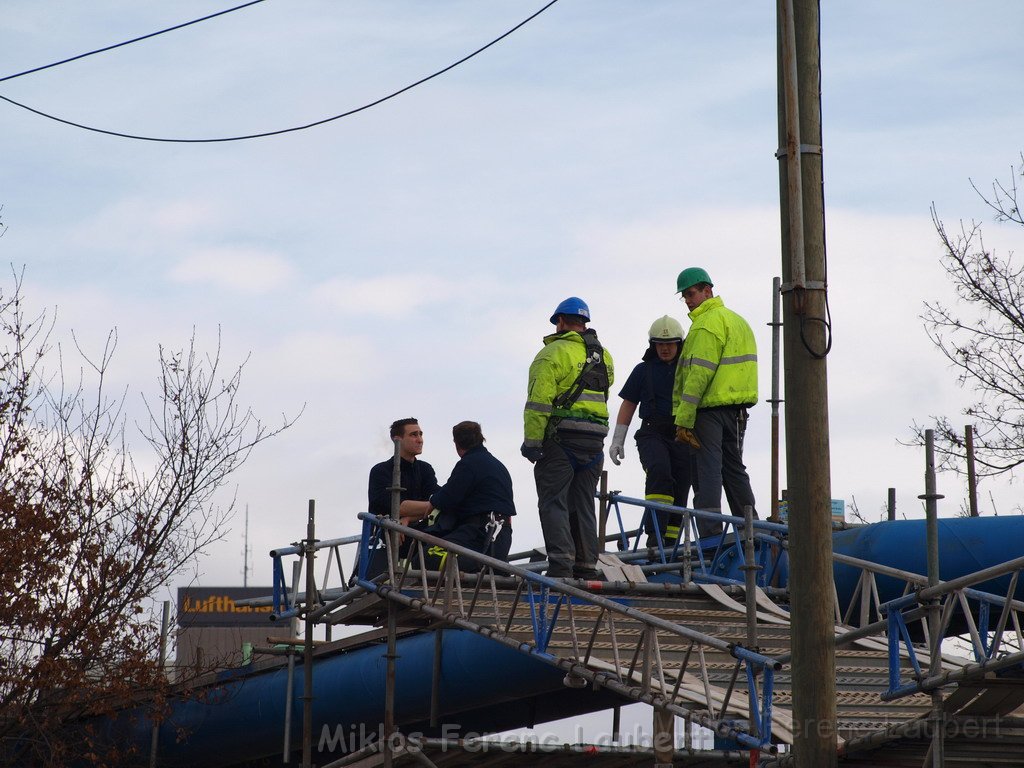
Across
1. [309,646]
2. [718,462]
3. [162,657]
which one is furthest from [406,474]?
[162,657]

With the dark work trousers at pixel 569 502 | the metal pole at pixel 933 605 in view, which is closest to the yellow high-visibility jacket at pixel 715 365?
the dark work trousers at pixel 569 502

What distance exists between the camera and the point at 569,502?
12.3m

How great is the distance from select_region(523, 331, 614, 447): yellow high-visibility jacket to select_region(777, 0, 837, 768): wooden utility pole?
166 inches

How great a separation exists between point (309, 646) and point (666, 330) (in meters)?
4.67

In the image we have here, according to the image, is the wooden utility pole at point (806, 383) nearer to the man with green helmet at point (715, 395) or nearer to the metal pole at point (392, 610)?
the metal pole at point (392, 610)

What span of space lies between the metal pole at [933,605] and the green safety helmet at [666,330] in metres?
6.37

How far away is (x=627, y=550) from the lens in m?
15.4

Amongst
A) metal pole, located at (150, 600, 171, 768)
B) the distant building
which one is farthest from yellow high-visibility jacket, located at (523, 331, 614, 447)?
the distant building

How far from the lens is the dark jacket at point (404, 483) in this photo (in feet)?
43.0

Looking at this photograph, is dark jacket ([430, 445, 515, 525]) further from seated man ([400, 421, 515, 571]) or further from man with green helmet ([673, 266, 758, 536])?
man with green helmet ([673, 266, 758, 536])

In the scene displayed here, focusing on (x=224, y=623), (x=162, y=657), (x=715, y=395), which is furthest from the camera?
(x=224, y=623)

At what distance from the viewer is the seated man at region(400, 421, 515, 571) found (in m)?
12.3

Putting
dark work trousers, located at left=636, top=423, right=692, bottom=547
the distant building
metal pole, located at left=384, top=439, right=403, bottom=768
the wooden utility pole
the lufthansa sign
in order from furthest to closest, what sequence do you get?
the lufthansa sign < the distant building < dark work trousers, located at left=636, top=423, right=692, bottom=547 < metal pole, located at left=384, top=439, right=403, bottom=768 < the wooden utility pole

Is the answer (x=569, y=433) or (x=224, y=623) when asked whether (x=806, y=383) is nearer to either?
(x=569, y=433)
